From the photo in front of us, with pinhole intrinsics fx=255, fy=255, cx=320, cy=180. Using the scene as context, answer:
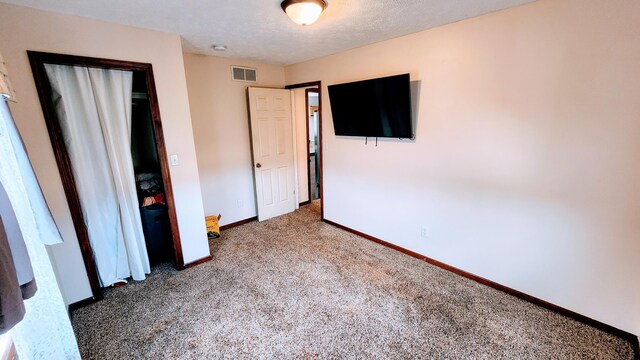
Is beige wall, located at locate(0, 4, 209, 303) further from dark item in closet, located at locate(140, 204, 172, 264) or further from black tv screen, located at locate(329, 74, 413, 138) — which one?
black tv screen, located at locate(329, 74, 413, 138)

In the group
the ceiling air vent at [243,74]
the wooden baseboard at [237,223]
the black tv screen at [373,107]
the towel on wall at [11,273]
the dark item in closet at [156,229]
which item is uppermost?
the ceiling air vent at [243,74]

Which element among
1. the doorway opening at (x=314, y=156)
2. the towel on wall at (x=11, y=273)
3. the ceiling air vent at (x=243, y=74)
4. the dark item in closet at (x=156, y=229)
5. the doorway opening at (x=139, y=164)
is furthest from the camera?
the doorway opening at (x=314, y=156)

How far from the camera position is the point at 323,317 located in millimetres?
2006

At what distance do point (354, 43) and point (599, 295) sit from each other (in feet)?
9.77

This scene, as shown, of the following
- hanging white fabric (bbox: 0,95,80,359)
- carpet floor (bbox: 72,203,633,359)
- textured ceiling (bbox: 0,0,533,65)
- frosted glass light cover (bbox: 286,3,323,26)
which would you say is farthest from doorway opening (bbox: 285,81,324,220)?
hanging white fabric (bbox: 0,95,80,359)

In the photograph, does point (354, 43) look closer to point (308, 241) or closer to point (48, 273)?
point (308, 241)

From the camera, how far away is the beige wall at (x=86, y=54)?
1776 mm

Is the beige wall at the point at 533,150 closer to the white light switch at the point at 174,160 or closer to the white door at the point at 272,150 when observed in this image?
the white door at the point at 272,150

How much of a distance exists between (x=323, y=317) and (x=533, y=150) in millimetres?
2078

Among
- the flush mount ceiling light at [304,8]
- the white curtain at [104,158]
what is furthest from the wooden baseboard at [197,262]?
the flush mount ceiling light at [304,8]

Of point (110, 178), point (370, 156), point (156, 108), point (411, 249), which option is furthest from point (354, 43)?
point (110, 178)

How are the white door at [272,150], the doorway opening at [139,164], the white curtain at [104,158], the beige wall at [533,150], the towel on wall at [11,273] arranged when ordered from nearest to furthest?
the towel on wall at [11,273], the beige wall at [533,150], the doorway opening at [139,164], the white curtain at [104,158], the white door at [272,150]

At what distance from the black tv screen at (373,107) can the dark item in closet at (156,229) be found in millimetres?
2226

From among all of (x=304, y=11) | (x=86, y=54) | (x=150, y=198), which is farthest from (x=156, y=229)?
(x=304, y=11)
